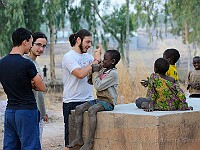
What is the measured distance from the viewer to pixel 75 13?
72.7ft

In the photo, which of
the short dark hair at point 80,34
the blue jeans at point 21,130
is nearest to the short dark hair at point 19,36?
the blue jeans at point 21,130

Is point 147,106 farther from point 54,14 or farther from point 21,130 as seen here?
point 54,14

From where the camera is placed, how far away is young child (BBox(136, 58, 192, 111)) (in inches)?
182

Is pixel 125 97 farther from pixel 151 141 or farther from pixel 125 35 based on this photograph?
pixel 125 35

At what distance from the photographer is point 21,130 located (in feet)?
13.2

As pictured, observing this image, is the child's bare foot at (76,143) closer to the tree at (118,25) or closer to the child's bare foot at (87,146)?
the child's bare foot at (87,146)

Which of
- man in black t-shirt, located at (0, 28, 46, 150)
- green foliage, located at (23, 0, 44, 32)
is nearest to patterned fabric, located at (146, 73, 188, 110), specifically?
man in black t-shirt, located at (0, 28, 46, 150)

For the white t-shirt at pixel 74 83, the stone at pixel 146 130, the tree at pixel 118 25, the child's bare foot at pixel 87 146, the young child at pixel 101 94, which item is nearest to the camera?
the stone at pixel 146 130

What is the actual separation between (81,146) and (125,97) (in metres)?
4.63

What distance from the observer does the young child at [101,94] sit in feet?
14.9

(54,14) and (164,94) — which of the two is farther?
(54,14)

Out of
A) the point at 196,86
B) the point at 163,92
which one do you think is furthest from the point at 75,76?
the point at 196,86

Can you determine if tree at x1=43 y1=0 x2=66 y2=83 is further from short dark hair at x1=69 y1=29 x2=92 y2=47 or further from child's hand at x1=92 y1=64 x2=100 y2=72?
child's hand at x1=92 y1=64 x2=100 y2=72

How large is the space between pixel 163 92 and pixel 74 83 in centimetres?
88
